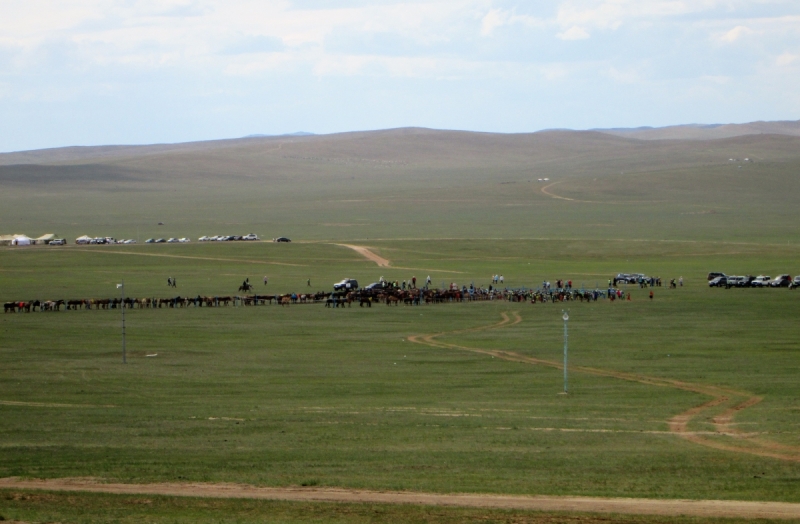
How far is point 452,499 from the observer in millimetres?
15891

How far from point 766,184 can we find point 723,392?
125 meters

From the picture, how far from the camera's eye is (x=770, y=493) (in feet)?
53.1

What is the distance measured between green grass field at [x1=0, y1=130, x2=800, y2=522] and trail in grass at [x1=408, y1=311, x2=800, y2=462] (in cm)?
16

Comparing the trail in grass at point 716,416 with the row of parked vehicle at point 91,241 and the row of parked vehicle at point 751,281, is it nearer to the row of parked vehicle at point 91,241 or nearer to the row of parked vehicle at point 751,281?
the row of parked vehicle at point 751,281

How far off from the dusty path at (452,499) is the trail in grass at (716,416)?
13.5ft

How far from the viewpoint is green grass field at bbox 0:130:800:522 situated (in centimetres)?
1742

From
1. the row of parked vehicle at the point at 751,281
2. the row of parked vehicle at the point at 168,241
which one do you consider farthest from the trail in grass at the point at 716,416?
the row of parked vehicle at the point at 168,241

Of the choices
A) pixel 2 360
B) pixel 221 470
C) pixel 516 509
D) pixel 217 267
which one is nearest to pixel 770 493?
pixel 516 509

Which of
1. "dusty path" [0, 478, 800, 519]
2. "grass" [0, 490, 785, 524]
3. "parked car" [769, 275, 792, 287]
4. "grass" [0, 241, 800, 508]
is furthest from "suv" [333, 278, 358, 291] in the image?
"grass" [0, 490, 785, 524]

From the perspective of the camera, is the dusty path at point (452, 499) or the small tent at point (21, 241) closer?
the dusty path at point (452, 499)

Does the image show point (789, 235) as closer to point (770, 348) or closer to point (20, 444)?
point (770, 348)

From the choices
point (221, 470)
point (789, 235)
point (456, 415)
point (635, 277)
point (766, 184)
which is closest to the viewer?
point (221, 470)

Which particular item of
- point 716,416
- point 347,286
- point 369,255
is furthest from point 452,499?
point 369,255

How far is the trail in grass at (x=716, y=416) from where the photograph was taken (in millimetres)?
19812
